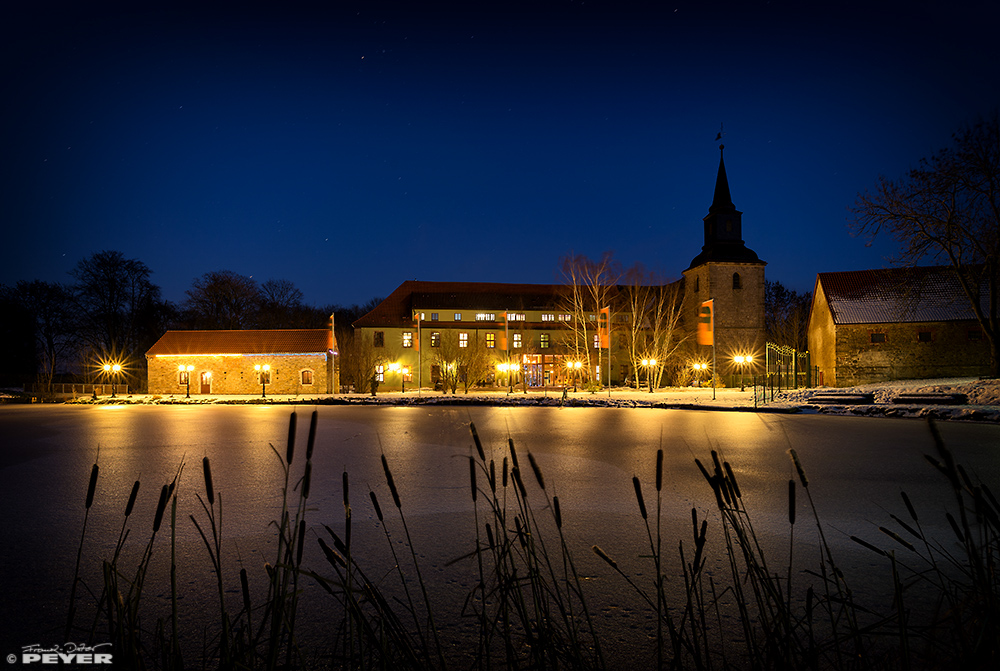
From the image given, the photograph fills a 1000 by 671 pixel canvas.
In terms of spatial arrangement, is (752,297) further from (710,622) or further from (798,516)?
(710,622)

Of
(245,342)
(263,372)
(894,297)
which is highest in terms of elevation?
(894,297)

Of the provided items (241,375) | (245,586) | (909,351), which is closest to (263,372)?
(241,375)

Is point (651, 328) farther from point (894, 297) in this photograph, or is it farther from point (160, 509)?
point (160, 509)

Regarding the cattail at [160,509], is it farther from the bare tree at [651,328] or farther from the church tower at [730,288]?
the church tower at [730,288]

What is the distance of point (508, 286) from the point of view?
62.5m

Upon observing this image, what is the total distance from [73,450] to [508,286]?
50.8 metres

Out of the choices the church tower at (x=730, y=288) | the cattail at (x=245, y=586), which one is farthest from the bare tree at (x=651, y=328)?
the cattail at (x=245, y=586)

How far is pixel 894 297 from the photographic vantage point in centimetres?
3903

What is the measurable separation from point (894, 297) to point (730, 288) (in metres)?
13.8

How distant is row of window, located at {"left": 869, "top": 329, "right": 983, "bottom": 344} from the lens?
36531 millimetres

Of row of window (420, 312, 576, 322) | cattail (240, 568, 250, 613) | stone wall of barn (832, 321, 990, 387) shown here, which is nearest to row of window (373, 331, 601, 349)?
row of window (420, 312, 576, 322)

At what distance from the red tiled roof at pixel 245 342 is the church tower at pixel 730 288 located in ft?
105

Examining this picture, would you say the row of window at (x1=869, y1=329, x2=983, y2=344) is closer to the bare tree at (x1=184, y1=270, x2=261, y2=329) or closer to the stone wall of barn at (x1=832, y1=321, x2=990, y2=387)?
the stone wall of barn at (x1=832, y1=321, x2=990, y2=387)

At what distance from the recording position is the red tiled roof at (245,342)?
45.9 m
